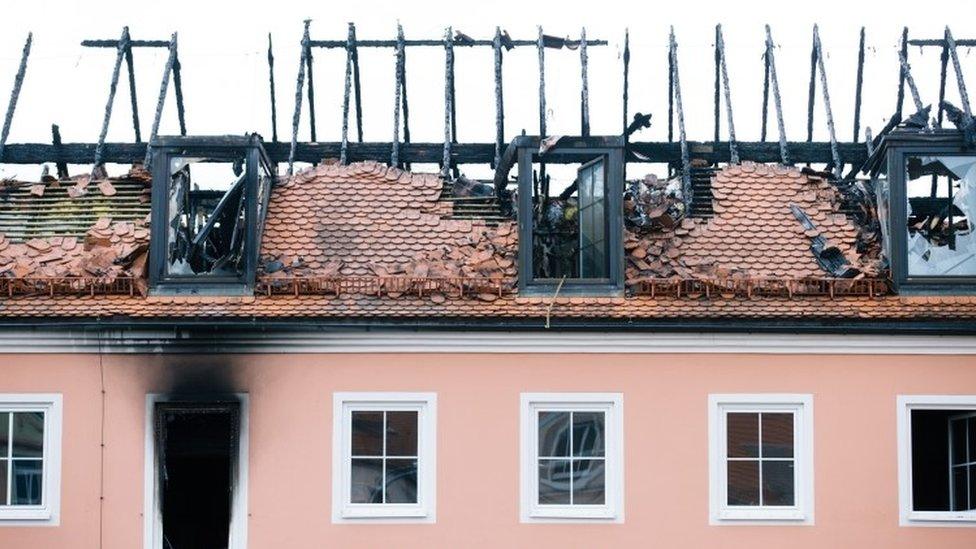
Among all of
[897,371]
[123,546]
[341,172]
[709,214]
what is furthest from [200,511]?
[897,371]

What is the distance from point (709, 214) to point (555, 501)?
5265 millimetres

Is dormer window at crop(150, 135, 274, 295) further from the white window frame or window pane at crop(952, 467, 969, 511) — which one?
window pane at crop(952, 467, 969, 511)

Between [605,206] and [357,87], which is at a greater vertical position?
[357,87]

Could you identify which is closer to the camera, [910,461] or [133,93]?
[910,461]

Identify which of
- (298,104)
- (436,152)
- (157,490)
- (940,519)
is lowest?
(940,519)

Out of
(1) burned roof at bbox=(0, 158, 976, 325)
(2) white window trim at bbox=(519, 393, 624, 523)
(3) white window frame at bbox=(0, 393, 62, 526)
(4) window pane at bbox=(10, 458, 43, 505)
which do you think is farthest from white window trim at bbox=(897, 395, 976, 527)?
(4) window pane at bbox=(10, 458, 43, 505)

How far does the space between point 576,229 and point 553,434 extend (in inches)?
131

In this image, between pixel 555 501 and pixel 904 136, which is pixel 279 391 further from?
pixel 904 136

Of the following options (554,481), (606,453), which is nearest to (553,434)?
(554,481)

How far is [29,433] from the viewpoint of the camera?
68.8 ft

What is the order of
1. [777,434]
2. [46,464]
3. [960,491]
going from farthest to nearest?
[960,491] → [777,434] → [46,464]

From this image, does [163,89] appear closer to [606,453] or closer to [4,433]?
[4,433]

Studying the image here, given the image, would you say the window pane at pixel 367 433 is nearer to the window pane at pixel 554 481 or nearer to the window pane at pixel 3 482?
the window pane at pixel 554 481

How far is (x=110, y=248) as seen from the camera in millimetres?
22219
